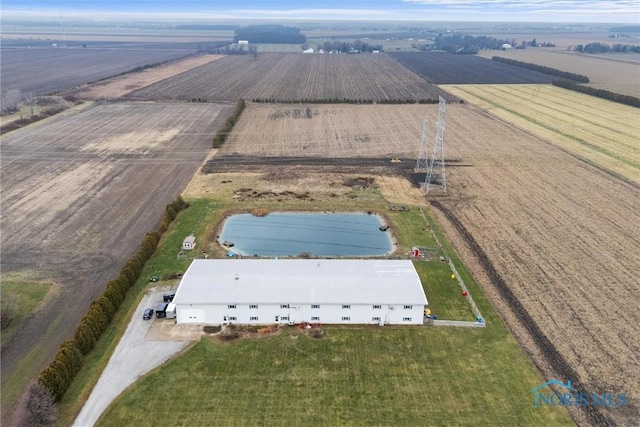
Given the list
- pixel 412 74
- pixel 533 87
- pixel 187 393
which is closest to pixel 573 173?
pixel 187 393

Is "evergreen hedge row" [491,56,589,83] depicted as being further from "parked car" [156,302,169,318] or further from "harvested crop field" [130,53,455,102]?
"parked car" [156,302,169,318]

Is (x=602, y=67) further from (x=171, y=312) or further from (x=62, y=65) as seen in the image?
(x=62, y=65)

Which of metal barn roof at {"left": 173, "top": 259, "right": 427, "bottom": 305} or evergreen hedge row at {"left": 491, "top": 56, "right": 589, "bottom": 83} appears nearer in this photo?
metal barn roof at {"left": 173, "top": 259, "right": 427, "bottom": 305}

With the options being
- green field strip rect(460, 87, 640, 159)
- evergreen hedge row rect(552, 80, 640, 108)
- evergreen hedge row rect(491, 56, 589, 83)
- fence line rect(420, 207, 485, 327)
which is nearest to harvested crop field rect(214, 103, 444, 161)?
green field strip rect(460, 87, 640, 159)

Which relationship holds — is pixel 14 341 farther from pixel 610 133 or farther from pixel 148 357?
pixel 610 133

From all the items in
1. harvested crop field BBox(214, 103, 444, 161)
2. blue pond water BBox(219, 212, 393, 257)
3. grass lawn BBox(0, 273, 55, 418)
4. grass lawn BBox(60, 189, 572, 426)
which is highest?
grass lawn BBox(0, 273, 55, 418)

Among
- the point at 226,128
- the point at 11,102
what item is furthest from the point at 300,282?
the point at 11,102

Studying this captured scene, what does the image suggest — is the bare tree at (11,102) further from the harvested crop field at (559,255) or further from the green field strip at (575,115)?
the green field strip at (575,115)

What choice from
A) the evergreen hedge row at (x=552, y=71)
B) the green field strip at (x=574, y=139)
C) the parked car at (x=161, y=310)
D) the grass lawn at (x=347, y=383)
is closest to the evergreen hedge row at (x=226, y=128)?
the parked car at (x=161, y=310)
